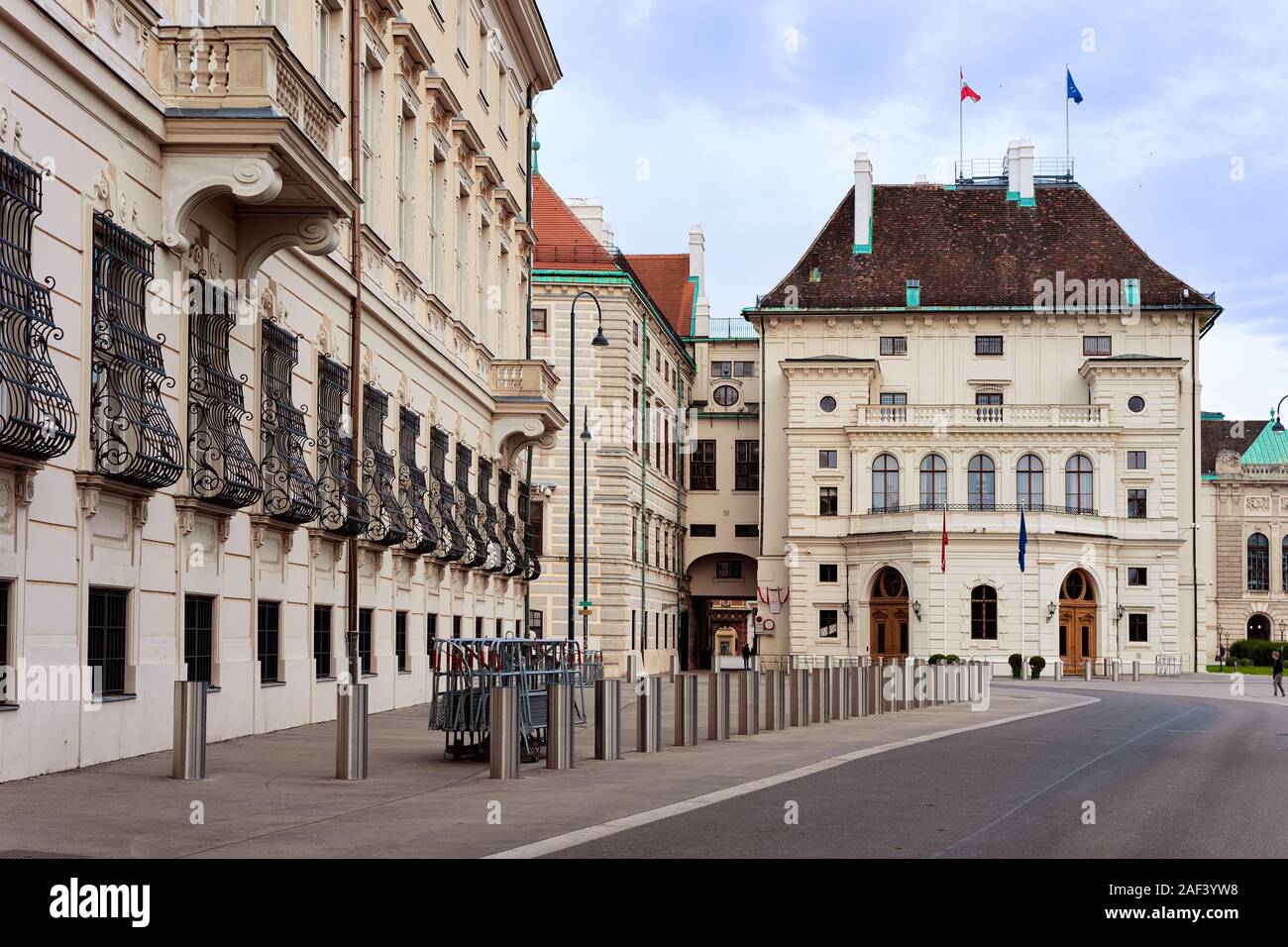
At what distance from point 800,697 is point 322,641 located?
7.49 metres

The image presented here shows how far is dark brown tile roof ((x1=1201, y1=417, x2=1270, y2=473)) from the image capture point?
127 meters

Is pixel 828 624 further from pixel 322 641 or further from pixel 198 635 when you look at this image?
pixel 198 635

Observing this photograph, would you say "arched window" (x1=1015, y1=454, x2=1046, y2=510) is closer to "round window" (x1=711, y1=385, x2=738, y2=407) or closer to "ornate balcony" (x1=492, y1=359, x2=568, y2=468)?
"round window" (x1=711, y1=385, x2=738, y2=407)

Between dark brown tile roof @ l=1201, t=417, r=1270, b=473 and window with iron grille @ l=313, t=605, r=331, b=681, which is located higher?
dark brown tile roof @ l=1201, t=417, r=1270, b=473

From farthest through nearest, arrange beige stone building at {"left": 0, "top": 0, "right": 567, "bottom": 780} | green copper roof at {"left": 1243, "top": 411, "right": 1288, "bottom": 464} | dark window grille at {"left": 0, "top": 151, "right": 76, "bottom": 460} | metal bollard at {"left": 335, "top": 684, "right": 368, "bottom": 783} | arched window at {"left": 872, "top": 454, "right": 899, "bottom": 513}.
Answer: green copper roof at {"left": 1243, "top": 411, "right": 1288, "bottom": 464} → arched window at {"left": 872, "top": 454, "right": 899, "bottom": 513} → metal bollard at {"left": 335, "top": 684, "right": 368, "bottom": 783} → beige stone building at {"left": 0, "top": 0, "right": 567, "bottom": 780} → dark window grille at {"left": 0, "top": 151, "right": 76, "bottom": 460}

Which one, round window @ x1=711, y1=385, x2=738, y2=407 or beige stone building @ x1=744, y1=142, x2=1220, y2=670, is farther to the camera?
round window @ x1=711, y1=385, x2=738, y2=407

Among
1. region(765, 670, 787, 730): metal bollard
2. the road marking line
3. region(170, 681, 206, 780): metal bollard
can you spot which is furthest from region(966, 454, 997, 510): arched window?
region(170, 681, 206, 780): metal bollard

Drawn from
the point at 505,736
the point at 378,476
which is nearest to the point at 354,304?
the point at 378,476

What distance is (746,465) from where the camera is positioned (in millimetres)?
86875

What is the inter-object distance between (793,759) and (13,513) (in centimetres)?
912

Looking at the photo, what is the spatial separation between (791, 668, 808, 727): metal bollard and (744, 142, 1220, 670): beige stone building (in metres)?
43.2

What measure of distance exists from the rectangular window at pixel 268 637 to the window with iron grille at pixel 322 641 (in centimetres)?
181

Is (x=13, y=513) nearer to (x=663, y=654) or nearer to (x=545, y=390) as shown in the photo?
(x=545, y=390)
